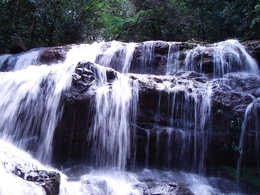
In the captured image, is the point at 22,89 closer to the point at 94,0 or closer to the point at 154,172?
the point at 154,172

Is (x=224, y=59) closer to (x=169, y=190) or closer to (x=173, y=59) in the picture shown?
(x=173, y=59)

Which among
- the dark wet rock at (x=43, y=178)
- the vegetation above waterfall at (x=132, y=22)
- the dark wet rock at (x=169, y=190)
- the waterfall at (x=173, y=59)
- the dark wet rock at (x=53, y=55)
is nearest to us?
the dark wet rock at (x=43, y=178)

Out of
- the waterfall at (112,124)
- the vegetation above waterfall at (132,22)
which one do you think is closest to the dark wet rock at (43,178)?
the waterfall at (112,124)

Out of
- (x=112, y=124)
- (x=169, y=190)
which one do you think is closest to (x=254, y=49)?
(x=112, y=124)

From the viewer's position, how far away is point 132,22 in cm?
1441

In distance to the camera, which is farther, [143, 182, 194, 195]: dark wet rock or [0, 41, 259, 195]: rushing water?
[0, 41, 259, 195]: rushing water

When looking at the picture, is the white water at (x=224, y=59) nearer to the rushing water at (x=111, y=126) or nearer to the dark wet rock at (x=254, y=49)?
the dark wet rock at (x=254, y=49)

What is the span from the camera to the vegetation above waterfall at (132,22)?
1256 centimetres

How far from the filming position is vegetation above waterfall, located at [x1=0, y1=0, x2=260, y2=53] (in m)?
12.6

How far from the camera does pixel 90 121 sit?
6328mm

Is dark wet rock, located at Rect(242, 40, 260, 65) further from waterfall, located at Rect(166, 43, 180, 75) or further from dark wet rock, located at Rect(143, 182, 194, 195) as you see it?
dark wet rock, located at Rect(143, 182, 194, 195)

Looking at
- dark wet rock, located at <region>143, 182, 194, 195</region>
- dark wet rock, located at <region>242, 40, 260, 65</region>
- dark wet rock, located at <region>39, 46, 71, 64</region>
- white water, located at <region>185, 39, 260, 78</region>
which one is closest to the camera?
dark wet rock, located at <region>143, 182, 194, 195</region>

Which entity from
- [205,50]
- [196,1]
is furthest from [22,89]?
[196,1]

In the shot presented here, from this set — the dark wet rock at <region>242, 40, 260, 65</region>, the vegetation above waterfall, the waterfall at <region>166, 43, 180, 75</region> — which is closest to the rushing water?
the waterfall at <region>166, 43, 180, 75</region>
